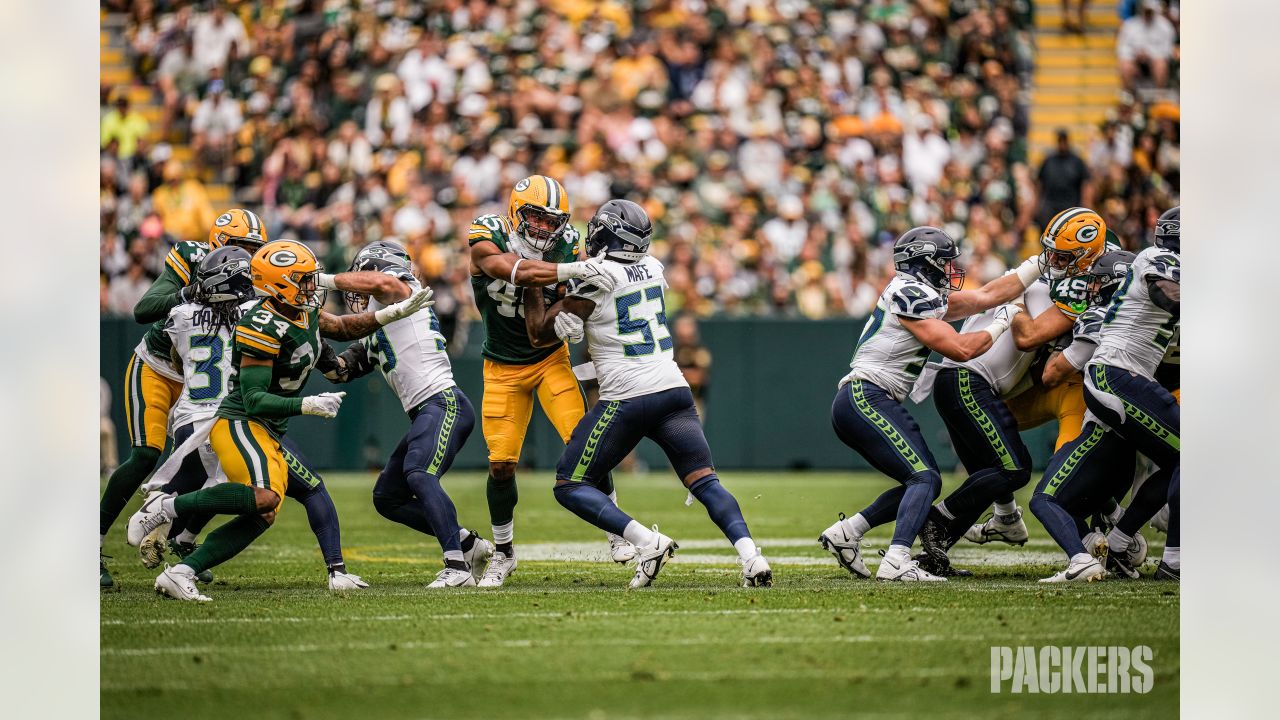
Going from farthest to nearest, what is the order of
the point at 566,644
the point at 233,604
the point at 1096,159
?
the point at 1096,159 → the point at 233,604 → the point at 566,644

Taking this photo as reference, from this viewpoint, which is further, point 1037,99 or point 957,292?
point 1037,99

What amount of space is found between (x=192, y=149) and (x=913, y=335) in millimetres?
12380

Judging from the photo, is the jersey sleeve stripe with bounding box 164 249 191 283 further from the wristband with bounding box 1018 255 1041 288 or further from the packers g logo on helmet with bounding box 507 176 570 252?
the wristband with bounding box 1018 255 1041 288

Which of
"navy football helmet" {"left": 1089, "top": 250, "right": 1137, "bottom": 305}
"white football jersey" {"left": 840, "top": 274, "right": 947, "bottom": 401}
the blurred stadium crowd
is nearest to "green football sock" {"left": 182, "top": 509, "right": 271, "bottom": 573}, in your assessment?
"white football jersey" {"left": 840, "top": 274, "right": 947, "bottom": 401}

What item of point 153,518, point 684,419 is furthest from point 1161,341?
point 153,518

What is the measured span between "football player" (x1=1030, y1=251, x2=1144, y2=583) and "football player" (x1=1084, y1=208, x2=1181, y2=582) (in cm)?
12

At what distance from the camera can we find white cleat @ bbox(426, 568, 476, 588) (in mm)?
6984

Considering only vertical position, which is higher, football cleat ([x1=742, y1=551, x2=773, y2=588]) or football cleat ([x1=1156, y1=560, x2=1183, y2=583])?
football cleat ([x1=742, y1=551, x2=773, y2=588])

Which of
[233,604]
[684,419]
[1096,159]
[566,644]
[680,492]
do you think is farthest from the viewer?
[1096,159]

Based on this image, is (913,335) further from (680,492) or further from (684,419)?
(680,492)

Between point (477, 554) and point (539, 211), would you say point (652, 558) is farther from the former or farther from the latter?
point (539, 211)

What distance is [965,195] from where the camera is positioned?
1616 centimetres

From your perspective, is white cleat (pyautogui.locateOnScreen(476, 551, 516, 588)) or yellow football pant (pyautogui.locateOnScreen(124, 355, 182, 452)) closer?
white cleat (pyautogui.locateOnScreen(476, 551, 516, 588))
